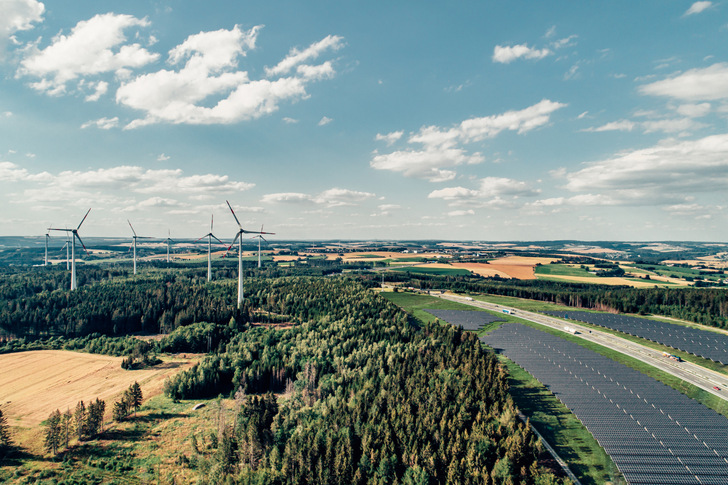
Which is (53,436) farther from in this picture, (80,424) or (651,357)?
(651,357)

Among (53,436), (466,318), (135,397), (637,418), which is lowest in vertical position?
(135,397)

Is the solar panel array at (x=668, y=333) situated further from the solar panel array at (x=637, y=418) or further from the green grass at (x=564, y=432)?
the green grass at (x=564, y=432)

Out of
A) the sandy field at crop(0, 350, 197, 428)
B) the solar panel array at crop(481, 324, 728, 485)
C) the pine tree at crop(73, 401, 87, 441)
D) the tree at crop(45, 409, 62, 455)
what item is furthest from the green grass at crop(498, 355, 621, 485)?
the sandy field at crop(0, 350, 197, 428)

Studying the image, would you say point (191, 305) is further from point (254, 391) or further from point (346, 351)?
point (346, 351)

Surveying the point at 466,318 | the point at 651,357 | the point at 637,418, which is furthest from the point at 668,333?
the point at 637,418

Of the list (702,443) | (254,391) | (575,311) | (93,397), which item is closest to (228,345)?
(254,391)

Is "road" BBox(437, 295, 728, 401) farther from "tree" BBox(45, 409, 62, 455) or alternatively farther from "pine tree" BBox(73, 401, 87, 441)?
"tree" BBox(45, 409, 62, 455)
